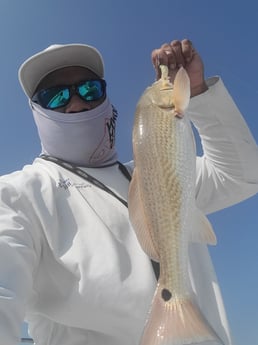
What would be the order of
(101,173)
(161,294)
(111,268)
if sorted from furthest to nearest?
(101,173) < (111,268) < (161,294)

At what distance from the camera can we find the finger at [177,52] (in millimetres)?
2966

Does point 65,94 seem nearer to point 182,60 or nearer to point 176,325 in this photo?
point 182,60

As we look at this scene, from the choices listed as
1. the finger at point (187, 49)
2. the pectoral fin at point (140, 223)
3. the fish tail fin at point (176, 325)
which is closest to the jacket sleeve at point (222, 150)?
the finger at point (187, 49)

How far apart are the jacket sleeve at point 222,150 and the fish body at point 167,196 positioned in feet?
3.19

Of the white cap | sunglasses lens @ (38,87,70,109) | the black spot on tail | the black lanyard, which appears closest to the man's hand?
the black lanyard

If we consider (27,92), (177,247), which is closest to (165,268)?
(177,247)

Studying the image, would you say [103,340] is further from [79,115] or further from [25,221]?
[79,115]

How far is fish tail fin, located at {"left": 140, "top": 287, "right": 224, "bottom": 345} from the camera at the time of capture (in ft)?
6.38

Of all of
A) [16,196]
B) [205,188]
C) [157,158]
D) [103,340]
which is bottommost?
[103,340]

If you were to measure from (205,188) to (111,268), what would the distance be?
4.12ft

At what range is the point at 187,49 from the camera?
308cm

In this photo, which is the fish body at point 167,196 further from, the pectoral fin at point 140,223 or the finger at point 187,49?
the finger at point 187,49

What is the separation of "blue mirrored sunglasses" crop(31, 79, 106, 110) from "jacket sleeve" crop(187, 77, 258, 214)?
801 mm

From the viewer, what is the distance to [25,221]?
271 cm
